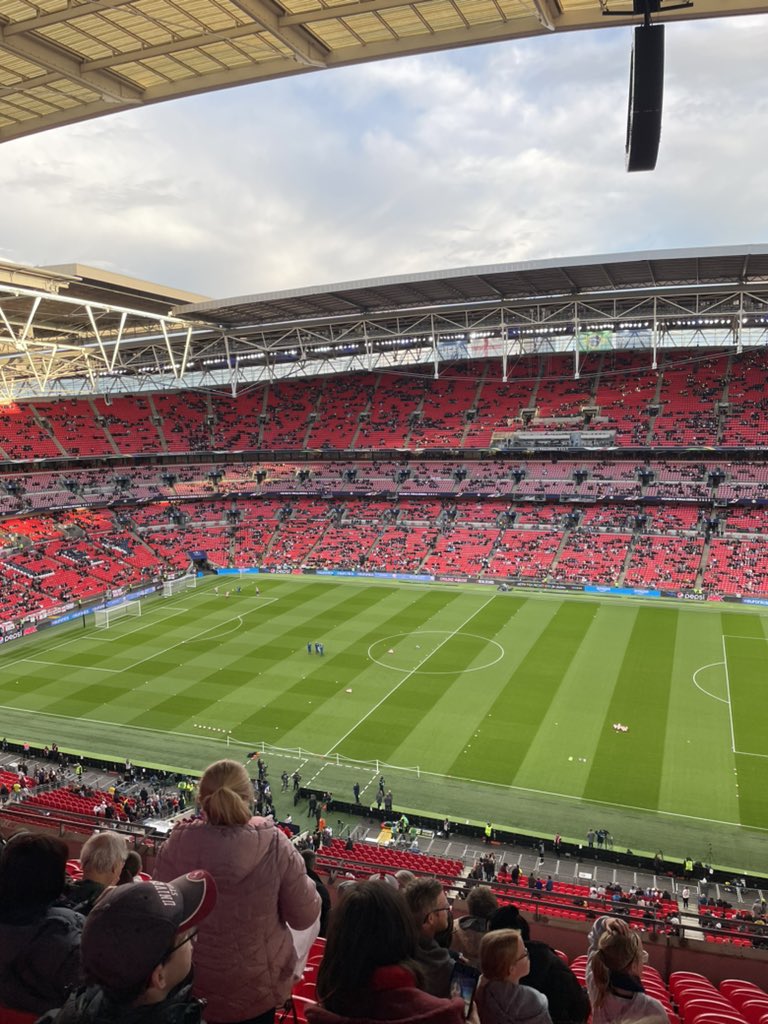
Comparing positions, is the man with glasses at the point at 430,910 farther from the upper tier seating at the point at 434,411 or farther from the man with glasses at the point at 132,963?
the upper tier seating at the point at 434,411

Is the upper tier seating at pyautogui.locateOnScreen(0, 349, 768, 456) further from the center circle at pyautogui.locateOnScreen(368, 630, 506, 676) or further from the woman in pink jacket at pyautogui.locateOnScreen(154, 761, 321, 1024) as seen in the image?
the woman in pink jacket at pyautogui.locateOnScreen(154, 761, 321, 1024)

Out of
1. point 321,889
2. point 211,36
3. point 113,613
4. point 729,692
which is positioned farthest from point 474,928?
point 113,613

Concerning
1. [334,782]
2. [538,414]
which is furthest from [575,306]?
[334,782]

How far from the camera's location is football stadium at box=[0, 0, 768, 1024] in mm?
8945

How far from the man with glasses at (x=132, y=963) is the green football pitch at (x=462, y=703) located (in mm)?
22042

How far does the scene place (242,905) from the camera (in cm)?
334

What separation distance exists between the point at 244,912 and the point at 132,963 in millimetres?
1226

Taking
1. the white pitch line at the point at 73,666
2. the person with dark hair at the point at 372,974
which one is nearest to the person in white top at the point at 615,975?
the person with dark hair at the point at 372,974

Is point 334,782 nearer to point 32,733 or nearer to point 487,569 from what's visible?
point 32,733

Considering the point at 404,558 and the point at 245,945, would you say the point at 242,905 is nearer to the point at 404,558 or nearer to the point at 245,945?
the point at 245,945

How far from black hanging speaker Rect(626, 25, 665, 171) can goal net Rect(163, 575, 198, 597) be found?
50.7m

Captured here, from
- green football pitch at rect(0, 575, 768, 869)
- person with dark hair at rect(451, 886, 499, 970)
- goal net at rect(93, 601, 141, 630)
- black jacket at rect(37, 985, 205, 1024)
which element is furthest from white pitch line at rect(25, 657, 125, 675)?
black jacket at rect(37, 985, 205, 1024)

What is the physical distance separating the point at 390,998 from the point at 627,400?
6836cm

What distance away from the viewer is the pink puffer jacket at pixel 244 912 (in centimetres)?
336
